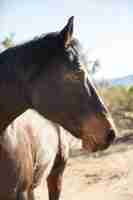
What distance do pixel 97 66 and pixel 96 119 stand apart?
20986 mm

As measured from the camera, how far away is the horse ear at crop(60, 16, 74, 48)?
7.80ft

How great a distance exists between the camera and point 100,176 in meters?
7.50

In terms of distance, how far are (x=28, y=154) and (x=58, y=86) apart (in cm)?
93

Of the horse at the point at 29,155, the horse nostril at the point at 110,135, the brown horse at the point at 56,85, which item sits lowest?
the horse at the point at 29,155

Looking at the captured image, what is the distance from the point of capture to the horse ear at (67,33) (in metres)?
2.38

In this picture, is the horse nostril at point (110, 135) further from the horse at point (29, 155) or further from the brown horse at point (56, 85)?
the horse at point (29, 155)

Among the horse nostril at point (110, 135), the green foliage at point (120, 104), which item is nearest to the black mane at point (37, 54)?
the horse nostril at point (110, 135)

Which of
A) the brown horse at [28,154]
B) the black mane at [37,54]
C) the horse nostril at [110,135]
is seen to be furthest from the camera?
the brown horse at [28,154]

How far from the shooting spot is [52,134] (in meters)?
4.47

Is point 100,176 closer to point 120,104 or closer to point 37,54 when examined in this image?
point 37,54

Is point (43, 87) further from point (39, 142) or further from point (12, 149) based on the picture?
point (39, 142)

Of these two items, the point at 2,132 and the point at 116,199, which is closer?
the point at 2,132

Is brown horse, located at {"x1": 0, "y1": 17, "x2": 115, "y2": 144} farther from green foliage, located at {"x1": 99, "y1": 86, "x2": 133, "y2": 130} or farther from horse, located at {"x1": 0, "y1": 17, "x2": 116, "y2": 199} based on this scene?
green foliage, located at {"x1": 99, "y1": 86, "x2": 133, "y2": 130}

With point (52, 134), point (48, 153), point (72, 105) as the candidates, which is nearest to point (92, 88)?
point (72, 105)
